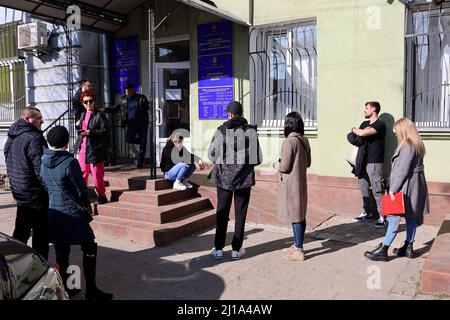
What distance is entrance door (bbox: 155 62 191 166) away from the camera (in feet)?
29.3

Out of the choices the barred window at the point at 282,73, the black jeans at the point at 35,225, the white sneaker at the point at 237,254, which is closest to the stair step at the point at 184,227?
the white sneaker at the point at 237,254

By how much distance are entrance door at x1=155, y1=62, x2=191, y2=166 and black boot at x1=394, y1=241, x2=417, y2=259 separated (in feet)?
16.8

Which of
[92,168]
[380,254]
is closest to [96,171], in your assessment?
[92,168]

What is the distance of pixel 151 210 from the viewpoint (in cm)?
604

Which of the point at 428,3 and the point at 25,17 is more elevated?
the point at 25,17

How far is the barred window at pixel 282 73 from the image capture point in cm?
736

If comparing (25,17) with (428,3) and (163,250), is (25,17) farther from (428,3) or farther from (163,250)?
(428,3)

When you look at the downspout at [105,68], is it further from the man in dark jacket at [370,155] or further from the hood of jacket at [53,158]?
the hood of jacket at [53,158]

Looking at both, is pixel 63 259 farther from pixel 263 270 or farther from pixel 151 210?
pixel 151 210

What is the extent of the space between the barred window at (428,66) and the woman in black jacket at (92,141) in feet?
14.8

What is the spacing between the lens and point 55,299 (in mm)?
2607

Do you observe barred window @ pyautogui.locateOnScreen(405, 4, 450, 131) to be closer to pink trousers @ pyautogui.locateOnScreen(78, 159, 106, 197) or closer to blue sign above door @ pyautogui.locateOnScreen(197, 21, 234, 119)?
blue sign above door @ pyautogui.locateOnScreen(197, 21, 234, 119)
